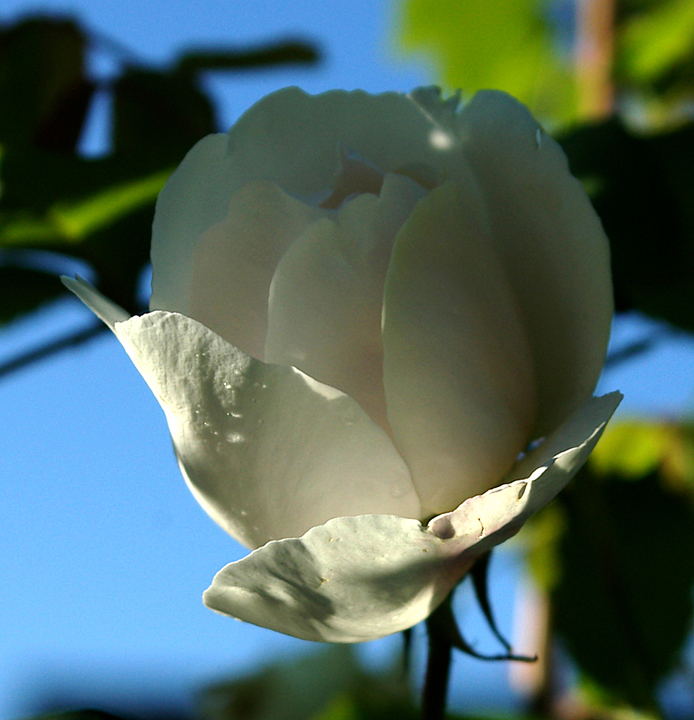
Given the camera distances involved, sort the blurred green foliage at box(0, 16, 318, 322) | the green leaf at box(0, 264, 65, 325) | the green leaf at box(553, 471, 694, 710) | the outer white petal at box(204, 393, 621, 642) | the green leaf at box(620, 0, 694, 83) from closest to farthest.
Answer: the outer white petal at box(204, 393, 621, 642) < the blurred green foliage at box(0, 16, 318, 322) < the green leaf at box(0, 264, 65, 325) < the green leaf at box(553, 471, 694, 710) < the green leaf at box(620, 0, 694, 83)

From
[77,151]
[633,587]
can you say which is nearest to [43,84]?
[77,151]

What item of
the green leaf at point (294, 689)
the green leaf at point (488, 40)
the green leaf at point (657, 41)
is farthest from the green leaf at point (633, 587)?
the green leaf at point (488, 40)

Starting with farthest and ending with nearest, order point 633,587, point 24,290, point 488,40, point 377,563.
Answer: point 488,40, point 633,587, point 24,290, point 377,563

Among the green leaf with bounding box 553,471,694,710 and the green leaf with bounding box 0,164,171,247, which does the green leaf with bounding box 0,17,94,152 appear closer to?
the green leaf with bounding box 0,164,171,247

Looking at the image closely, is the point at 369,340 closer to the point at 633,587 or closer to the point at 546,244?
the point at 546,244

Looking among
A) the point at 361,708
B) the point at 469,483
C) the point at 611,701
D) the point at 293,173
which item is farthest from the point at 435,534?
the point at 611,701

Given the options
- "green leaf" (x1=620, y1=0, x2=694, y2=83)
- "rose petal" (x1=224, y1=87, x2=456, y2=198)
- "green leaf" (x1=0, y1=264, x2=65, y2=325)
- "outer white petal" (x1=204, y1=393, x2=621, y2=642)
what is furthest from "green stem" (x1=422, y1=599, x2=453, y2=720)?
"green leaf" (x1=620, y1=0, x2=694, y2=83)
